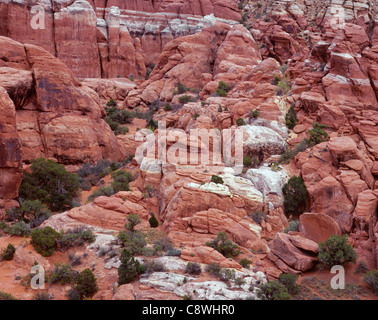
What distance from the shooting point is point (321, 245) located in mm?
13641

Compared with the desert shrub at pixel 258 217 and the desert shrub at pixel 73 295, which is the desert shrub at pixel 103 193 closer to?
the desert shrub at pixel 73 295

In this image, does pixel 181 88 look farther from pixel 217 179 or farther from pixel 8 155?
pixel 8 155

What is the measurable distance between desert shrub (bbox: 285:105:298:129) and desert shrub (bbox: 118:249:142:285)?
19645 millimetres

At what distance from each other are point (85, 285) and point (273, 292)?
7599 mm

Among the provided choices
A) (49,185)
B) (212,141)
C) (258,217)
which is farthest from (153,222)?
(49,185)

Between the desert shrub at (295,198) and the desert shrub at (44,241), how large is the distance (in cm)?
1436

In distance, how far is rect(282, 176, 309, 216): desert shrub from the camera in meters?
19.3

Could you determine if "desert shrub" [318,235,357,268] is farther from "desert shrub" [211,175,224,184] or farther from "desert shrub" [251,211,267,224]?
"desert shrub" [211,175,224,184]

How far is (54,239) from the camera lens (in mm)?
14719

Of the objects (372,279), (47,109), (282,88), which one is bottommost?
(372,279)

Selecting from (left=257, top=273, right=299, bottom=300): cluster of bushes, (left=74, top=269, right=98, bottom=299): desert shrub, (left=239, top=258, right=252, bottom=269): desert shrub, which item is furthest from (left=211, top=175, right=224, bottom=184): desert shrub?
(left=74, top=269, right=98, bottom=299): desert shrub
